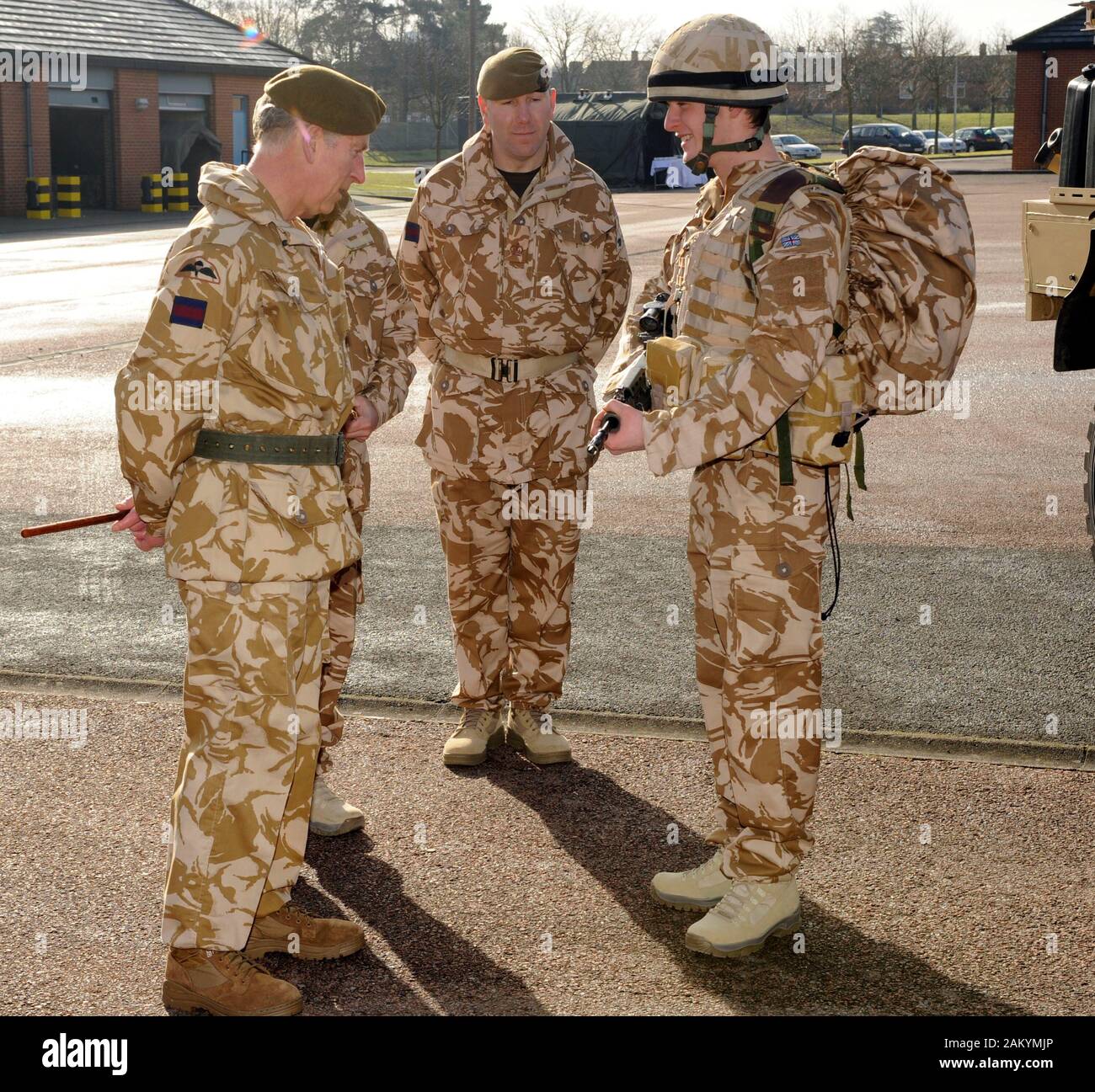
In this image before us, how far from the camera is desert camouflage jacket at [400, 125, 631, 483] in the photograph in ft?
17.6

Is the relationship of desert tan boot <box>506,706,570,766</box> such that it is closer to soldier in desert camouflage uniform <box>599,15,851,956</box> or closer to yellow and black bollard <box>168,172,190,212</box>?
soldier in desert camouflage uniform <box>599,15,851,956</box>

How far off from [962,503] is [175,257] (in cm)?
665

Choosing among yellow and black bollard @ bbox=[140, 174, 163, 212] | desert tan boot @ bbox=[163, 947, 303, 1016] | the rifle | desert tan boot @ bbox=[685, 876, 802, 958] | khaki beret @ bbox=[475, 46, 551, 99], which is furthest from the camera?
yellow and black bollard @ bbox=[140, 174, 163, 212]

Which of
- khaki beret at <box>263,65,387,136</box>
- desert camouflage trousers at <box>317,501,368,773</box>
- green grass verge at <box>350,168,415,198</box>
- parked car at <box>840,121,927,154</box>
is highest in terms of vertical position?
parked car at <box>840,121,927,154</box>

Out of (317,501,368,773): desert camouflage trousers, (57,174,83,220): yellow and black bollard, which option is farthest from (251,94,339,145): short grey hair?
(57,174,83,220): yellow and black bollard

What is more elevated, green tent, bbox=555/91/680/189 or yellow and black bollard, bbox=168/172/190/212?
green tent, bbox=555/91/680/189

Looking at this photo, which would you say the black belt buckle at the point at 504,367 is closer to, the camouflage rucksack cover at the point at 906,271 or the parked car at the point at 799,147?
A: the camouflage rucksack cover at the point at 906,271

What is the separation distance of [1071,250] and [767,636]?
265cm

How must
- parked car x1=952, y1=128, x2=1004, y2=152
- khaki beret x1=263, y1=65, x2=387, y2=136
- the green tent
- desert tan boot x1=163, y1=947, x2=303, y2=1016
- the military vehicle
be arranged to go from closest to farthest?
khaki beret x1=263, y1=65, x2=387, y2=136, desert tan boot x1=163, y1=947, x2=303, y2=1016, the military vehicle, the green tent, parked car x1=952, y1=128, x2=1004, y2=152

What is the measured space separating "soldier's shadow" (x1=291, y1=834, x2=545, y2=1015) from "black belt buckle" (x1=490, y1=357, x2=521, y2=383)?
1.80 m

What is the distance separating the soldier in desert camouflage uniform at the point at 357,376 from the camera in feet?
16.0

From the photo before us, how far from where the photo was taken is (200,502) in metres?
3.63

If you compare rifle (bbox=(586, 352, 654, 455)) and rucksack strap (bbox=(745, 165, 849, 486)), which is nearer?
rucksack strap (bbox=(745, 165, 849, 486))

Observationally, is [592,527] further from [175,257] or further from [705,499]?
[175,257]
